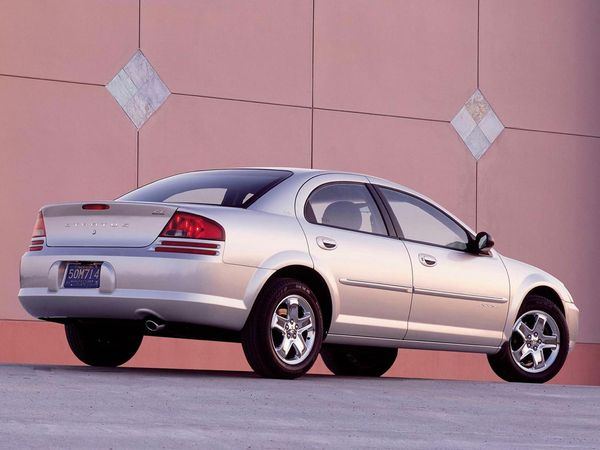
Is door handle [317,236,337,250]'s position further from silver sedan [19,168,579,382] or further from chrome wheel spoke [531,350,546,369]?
chrome wheel spoke [531,350,546,369]

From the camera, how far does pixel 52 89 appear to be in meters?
15.6

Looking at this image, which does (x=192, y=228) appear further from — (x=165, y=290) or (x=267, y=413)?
(x=267, y=413)

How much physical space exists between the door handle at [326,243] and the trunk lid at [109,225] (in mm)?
1099

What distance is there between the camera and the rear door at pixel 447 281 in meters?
10.8

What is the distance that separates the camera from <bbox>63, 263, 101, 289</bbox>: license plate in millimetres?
9562

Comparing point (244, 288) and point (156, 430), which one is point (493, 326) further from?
point (156, 430)

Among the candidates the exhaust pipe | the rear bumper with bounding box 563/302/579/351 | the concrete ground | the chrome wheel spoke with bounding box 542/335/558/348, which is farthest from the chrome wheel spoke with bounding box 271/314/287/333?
the rear bumper with bounding box 563/302/579/351

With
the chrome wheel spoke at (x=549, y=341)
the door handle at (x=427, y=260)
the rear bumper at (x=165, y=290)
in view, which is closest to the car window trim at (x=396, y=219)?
the door handle at (x=427, y=260)

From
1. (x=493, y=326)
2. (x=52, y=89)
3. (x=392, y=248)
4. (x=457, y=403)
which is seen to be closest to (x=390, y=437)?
(x=457, y=403)

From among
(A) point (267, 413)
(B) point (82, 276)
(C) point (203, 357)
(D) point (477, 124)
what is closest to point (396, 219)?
(B) point (82, 276)

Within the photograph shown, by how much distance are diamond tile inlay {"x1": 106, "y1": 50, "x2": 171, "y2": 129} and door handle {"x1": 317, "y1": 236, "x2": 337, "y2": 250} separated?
21.0 feet

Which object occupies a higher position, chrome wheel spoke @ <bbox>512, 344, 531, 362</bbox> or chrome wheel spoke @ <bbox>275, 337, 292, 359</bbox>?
chrome wheel spoke @ <bbox>275, 337, 292, 359</bbox>

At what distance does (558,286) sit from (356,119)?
6.12 m

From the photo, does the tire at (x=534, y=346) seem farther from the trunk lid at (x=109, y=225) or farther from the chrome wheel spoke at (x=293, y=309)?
the trunk lid at (x=109, y=225)
